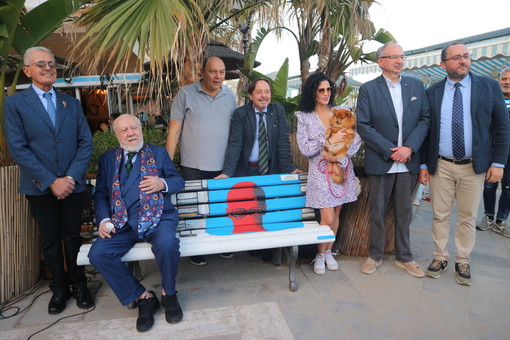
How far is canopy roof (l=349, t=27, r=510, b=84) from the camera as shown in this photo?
25.0 feet

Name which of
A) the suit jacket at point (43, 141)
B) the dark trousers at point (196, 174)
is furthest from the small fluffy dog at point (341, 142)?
the suit jacket at point (43, 141)

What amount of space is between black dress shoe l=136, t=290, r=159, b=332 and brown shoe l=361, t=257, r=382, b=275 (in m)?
1.85

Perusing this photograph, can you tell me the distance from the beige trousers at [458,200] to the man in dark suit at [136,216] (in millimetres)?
2280

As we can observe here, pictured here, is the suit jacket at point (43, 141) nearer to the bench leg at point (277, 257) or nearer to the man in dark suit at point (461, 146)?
the bench leg at point (277, 257)

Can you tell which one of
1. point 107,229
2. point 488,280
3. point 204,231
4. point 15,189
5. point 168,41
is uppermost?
point 168,41

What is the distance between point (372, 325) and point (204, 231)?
1.48 meters

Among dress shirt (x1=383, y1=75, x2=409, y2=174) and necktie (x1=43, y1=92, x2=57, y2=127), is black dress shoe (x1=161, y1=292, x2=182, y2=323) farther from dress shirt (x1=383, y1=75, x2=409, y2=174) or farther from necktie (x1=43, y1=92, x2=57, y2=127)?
dress shirt (x1=383, y1=75, x2=409, y2=174)

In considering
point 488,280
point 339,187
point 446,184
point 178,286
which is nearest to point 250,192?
point 339,187

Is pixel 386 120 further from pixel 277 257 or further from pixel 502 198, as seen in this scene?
pixel 502 198

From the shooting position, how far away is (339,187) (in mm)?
2990

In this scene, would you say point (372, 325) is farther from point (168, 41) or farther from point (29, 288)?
point (29, 288)

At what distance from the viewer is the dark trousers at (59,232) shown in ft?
8.52

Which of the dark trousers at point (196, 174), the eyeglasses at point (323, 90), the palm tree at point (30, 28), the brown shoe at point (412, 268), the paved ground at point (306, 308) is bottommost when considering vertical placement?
the paved ground at point (306, 308)

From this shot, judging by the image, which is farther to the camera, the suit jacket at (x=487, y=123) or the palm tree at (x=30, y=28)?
the palm tree at (x=30, y=28)
